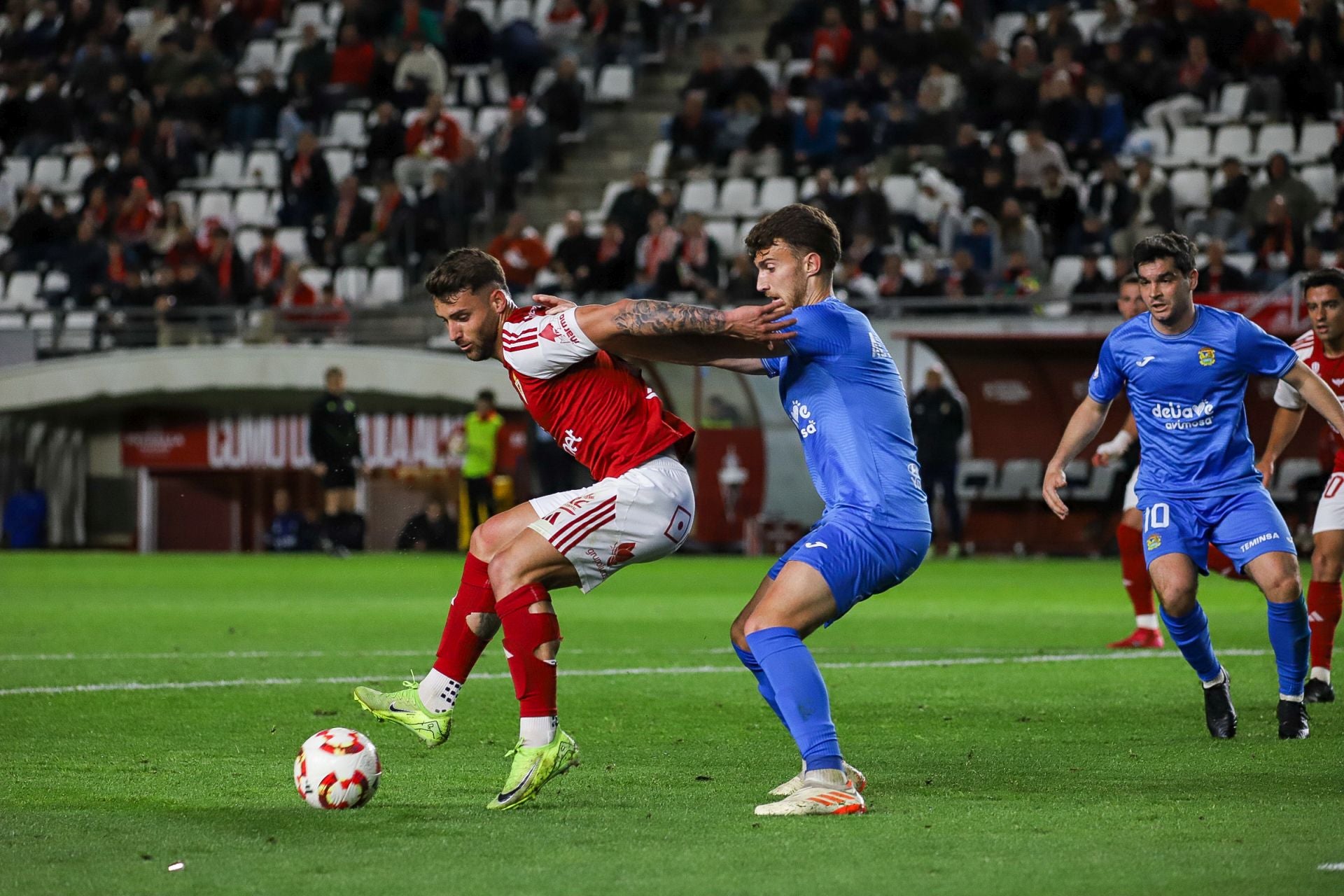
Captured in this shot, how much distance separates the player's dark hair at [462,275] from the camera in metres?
6.32

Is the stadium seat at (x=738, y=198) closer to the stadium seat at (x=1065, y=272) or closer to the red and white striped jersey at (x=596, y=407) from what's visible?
the stadium seat at (x=1065, y=272)

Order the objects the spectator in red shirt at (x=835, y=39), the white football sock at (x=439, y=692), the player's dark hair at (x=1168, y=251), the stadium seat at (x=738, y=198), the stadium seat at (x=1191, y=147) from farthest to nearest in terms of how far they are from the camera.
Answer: the spectator in red shirt at (x=835, y=39) < the stadium seat at (x=738, y=198) < the stadium seat at (x=1191, y=147) < the player's dark hair at (x=1168, y=251) < the white football sock at (x=439, y=692)

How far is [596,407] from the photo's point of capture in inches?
252

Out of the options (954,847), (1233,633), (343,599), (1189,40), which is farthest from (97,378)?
(954,847)

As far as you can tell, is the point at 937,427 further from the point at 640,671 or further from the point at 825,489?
the point at 825,489

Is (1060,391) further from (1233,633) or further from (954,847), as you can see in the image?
(954,847)

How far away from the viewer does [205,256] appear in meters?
27.3

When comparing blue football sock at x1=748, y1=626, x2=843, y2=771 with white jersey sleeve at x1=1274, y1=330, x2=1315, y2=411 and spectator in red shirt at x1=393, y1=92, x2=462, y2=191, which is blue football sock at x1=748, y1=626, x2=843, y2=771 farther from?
spectator in red shirt at x1=393, y1=92, x2=462, y2=191

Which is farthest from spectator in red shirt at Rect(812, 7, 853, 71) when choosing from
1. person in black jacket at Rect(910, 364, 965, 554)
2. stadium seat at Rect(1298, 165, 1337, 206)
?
stadium seat at Rect(1298, 165, 1337, 206)

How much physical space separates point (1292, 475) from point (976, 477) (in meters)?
3.59

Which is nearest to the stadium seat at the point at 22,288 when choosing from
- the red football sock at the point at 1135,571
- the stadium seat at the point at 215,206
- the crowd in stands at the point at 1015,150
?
the stadium seat at the point at 215,206

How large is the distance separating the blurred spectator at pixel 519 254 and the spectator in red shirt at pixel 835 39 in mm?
4711

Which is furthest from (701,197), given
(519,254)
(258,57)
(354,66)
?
(258,57)

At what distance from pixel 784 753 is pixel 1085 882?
2.59 metres
